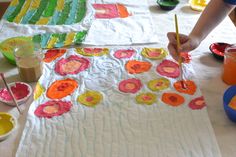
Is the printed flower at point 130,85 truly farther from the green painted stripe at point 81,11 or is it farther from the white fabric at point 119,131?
the green painted stripe at point 81,11

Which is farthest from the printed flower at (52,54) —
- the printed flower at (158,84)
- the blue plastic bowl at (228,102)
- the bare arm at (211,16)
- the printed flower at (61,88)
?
the blue plastic bowl at (228,102)

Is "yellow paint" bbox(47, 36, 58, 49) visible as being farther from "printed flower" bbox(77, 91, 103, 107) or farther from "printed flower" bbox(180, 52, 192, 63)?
"printed flower" bbox(180, 52, 192, 63)

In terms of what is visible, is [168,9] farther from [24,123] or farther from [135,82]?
[24,123]

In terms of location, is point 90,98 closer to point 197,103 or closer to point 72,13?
point 197,103

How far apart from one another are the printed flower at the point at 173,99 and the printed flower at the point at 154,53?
210 millimetres

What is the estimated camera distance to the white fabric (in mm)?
764

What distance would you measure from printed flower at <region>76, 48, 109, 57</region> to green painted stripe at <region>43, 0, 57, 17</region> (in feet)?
1.10

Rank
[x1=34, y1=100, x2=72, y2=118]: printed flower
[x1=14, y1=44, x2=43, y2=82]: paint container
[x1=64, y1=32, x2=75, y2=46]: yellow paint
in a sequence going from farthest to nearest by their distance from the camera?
[x1=64, y1=32, x2=75, y2=46]: yellow paint, [x1=14, y1=44, x2=43, y2=82]: paint container, [x1=34, y1=100, x2=72, y2=118]: printed flower

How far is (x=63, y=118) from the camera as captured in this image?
86 centimetres

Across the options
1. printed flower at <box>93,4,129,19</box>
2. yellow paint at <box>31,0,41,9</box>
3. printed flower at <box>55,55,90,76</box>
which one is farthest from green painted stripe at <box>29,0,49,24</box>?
printed flower at <box>55,55,90,76</box>

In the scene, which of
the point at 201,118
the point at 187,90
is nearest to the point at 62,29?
the point at 187,90

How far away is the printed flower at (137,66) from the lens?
3.43 ft

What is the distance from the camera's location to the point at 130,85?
98 cm

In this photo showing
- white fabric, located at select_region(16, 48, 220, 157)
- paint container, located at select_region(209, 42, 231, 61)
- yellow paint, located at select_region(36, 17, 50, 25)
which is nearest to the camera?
white fabric, located at select_region(16, 48, 220, 157)
